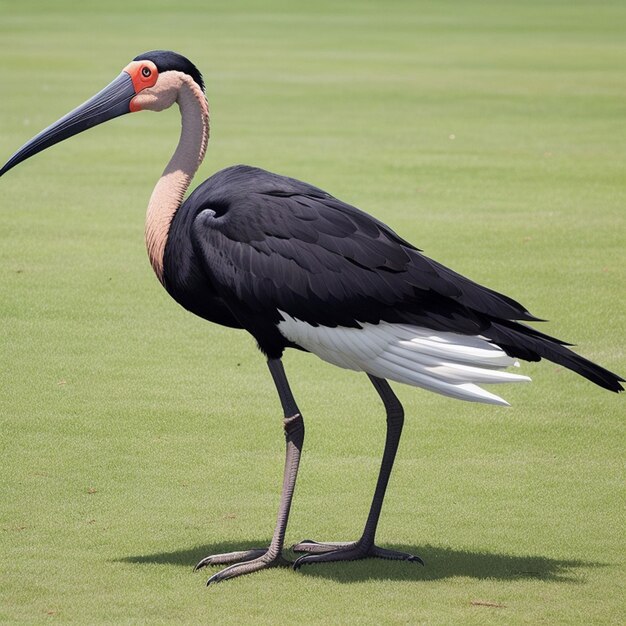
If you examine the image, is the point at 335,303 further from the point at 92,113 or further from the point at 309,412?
the point at 309,412

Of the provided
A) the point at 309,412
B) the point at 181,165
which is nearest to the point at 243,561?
the point at 181,165

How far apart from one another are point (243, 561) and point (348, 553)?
15.8 inches

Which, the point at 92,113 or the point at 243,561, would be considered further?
the point at 92,113

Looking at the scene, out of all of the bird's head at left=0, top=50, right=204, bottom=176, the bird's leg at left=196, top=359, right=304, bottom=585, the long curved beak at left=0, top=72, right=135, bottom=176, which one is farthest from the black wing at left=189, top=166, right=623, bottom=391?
the long curved beak at left=0, top=72, right=135, bottom=176

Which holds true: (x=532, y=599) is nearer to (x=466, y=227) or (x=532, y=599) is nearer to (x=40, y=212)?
(x=466, y=227)

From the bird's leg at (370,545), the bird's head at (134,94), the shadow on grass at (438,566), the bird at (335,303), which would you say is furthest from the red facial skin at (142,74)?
the shadow on grass at (438,566)

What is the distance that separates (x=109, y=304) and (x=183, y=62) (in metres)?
3.88

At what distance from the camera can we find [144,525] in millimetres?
6180

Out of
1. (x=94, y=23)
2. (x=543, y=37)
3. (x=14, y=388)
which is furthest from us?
(x=94, y=23)

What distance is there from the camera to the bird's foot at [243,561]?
559 centimetres

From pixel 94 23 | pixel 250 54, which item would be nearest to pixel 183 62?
pixel 250 54

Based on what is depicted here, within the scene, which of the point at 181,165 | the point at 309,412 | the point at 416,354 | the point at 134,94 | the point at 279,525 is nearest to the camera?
the point at 416,354

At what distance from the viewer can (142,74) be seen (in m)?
6.25

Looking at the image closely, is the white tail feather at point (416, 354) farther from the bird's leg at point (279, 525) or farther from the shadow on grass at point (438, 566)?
the shadow on grass at point (438, 566)
